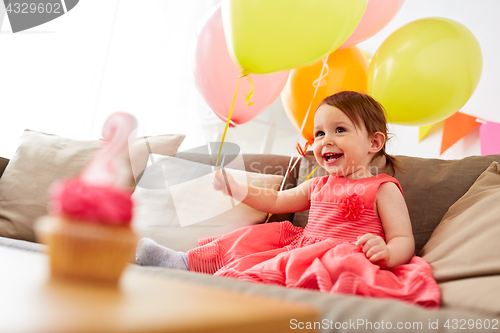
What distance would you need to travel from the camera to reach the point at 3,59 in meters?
2.52

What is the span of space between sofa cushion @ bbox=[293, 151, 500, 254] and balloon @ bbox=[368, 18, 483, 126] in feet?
0.70

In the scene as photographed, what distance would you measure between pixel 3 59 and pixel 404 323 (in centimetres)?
284

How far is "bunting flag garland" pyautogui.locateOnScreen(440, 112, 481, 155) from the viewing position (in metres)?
1.92

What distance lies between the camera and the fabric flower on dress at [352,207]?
1.12m

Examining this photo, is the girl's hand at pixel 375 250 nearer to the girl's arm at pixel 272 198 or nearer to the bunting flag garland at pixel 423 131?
the girl's arm at pixel 272 198

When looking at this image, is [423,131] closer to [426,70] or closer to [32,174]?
[426,70]

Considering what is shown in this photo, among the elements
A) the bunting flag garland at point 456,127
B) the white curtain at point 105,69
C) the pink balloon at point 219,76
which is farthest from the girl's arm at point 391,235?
the white curtain at point 105,69

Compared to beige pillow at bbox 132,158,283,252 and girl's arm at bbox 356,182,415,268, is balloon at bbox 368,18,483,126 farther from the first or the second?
beige pillow at bbox 132,158,283,252

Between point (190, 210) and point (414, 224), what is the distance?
2.47ft

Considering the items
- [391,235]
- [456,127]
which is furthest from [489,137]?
[391,235]

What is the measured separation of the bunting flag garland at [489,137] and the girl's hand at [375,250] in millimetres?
1213

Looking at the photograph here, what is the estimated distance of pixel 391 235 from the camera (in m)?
1.06

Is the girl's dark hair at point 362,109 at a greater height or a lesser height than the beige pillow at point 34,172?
greater

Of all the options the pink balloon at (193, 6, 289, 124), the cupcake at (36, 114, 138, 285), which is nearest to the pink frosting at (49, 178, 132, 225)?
the cupcake at (36, 114, 138, 285)
